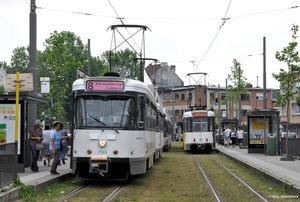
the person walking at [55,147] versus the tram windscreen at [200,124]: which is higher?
the tram windscreen at [200,124]

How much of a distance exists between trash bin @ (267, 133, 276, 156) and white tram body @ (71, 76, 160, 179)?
15.0m

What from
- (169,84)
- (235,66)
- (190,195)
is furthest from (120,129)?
(169,84)

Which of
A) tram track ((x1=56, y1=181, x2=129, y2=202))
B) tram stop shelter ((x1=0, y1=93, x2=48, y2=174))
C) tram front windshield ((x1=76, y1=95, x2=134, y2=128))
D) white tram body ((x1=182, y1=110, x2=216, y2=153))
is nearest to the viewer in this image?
tram track ((x1=56, y1=181, x2=129, y2=202))

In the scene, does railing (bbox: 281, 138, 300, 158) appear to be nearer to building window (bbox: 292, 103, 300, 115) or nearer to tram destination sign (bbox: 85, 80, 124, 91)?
tram destination sign (bbox: 85, 80, 124, 91)

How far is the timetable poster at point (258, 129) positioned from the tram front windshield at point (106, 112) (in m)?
17.0

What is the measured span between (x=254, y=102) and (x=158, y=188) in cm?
8449

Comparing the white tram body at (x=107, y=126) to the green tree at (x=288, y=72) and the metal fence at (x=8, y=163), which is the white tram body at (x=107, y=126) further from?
the green tree at (x=288, y=72)

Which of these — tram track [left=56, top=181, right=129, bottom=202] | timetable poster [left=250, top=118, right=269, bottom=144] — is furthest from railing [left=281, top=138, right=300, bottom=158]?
tram track [left=56, top=181, right=129, bottom=202]

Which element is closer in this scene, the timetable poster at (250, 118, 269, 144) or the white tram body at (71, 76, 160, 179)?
the white tram body at (71, 76, 160, 179)

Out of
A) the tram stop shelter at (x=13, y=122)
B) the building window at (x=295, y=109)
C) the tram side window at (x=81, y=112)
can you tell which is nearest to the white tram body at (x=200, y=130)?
the tram stop shelter at (x=13, y=122)

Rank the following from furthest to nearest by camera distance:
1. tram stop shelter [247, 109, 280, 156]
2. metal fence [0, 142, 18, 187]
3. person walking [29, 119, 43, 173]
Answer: tram stop shelter [247, 109, 280, 156]
person walking [29, 119, 43, 173]
metal fence [0, 142, 18, 187]

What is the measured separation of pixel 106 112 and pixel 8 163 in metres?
3.52

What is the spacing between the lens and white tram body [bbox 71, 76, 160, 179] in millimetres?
14336

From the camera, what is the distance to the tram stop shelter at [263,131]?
28.8m
